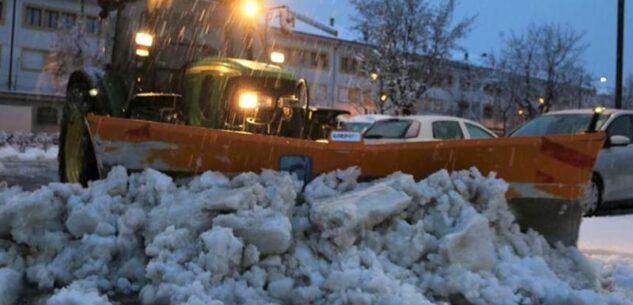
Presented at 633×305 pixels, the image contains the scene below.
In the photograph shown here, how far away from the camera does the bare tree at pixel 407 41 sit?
1173 inches

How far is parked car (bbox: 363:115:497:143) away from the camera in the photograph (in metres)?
11.0

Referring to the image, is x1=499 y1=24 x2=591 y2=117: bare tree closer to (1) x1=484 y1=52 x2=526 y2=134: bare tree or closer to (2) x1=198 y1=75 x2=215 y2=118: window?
(1) x1=484 y1=52 x2=526 y2=134: bare tree

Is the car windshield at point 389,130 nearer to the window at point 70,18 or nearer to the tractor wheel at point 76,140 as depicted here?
the tractor wheel at point 76,140

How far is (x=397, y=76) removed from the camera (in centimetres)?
Result: 3009

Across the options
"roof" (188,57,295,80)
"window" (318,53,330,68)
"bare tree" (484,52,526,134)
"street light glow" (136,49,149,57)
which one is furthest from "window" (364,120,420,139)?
"window" (318,53,330,68)

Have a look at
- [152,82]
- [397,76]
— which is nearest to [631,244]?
[152,82]

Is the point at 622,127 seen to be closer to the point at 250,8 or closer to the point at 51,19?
the point at 250,8

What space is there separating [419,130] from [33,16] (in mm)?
38915

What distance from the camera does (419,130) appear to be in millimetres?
11039

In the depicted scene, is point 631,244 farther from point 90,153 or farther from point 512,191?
point 90,153

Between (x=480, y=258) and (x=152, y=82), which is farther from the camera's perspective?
(x=152, y=82)

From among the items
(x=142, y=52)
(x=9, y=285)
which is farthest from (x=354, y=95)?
(x=9, y=285)

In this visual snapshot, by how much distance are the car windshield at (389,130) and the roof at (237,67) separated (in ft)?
13.1

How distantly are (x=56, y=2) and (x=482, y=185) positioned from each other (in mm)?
43865
